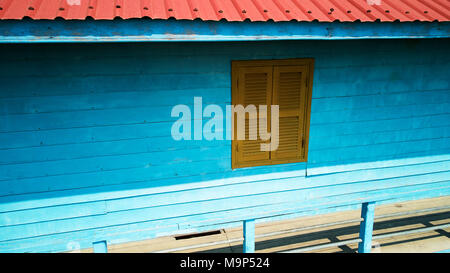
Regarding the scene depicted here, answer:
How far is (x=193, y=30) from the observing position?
9.81 feet

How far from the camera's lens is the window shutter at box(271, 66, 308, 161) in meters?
4.41

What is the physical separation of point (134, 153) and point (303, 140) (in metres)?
2.35

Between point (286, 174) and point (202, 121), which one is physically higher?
point (202, 121)

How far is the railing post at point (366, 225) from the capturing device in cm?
401

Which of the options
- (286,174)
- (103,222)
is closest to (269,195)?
(286,174)

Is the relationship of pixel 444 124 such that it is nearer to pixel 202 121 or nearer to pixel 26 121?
pixel 202 121

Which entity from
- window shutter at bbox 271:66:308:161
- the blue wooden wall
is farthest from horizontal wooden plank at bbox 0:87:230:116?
window shutter at bbox 271:66:308:161

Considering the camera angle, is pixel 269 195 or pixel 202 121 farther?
pixel 269 195

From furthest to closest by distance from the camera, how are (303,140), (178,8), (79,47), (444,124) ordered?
1. (444,124)
2. (303,140)
3. (79,47)
4. (178,8)

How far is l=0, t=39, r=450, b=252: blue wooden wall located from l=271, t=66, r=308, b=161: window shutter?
18cm

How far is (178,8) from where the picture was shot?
10.2 feet

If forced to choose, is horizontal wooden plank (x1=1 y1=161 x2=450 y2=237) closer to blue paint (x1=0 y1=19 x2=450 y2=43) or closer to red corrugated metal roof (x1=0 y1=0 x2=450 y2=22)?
blue paint (x1=0 y1=19 x2=450 y2=43)

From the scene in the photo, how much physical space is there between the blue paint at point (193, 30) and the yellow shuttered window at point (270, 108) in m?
1.06

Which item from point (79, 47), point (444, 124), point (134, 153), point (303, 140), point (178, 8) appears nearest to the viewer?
point (178, 8)
